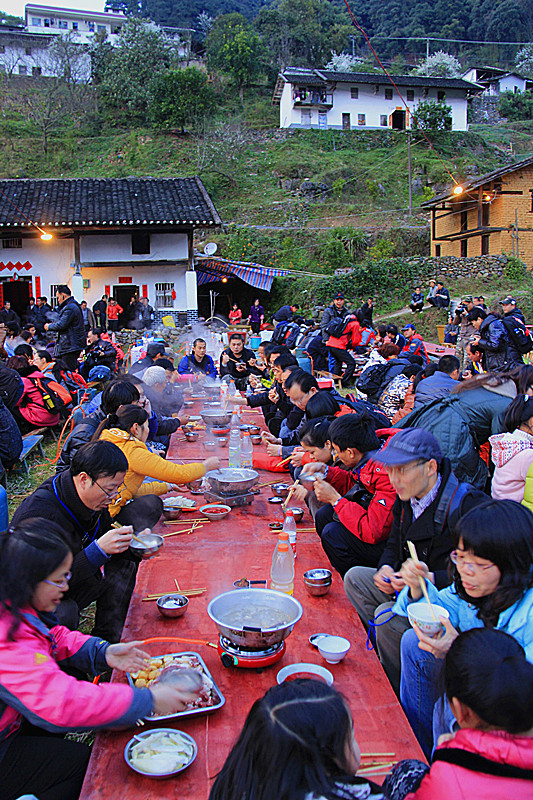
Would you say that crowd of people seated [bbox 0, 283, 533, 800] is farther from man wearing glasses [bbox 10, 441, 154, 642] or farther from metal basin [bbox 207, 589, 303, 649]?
metal basin [bbox 207, 589, 303, 649]

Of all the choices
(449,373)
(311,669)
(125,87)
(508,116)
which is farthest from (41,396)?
(508,116)

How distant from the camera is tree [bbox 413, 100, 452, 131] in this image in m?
40.2

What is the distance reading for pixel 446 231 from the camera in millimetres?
29188

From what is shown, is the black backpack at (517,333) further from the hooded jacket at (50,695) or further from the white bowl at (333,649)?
the hooded jacket at (50,695)

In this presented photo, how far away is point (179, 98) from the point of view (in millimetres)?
39625

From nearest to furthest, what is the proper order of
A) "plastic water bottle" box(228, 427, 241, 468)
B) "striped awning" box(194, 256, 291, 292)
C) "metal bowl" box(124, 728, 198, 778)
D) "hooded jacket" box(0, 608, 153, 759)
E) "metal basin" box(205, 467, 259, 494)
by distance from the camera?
"metal bowl" box(124, 728, 198, 778) → "hooded jacket" box(0, 608, 153, 759) → "metal basin" box(205, 467, 259, 494) → "plastic water bottle" box(228, 427, 241, 468) → "striped awning" box(194, 256, 291, 292)

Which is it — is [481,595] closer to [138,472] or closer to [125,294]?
[138,472]

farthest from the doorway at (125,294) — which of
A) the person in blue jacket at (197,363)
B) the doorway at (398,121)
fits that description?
the doorway at (398,121)

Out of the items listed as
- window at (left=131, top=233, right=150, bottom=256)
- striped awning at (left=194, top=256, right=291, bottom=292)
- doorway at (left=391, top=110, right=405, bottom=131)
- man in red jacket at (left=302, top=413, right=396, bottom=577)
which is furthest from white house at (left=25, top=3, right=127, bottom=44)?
man in red jacket at (left=302, top=413, right=396, bottom=577)

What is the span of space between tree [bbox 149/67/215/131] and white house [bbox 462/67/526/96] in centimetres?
2964

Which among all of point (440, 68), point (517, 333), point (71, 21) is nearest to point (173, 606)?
point (517, 333)

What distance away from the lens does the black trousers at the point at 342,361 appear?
1224cm

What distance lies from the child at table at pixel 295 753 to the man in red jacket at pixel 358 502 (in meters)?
1.85

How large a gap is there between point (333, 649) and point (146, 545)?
111cm
